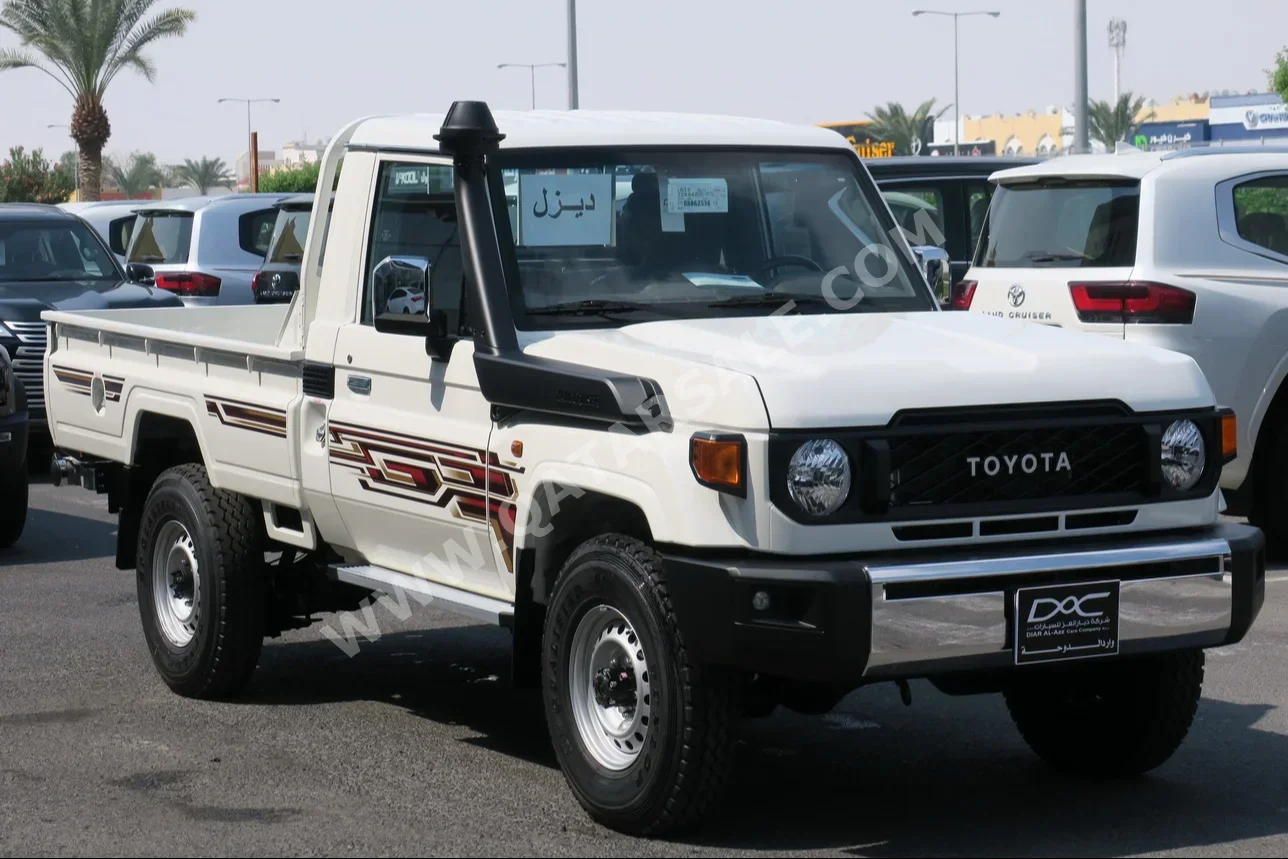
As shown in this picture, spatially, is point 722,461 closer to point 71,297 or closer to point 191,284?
point 71,297

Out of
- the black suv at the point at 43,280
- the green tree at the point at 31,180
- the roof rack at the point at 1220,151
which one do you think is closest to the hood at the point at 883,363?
the roof rack at the point at 1220,151

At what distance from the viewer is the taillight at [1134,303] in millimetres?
9656

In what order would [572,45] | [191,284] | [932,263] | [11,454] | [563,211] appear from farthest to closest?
1. [572,45]
2. [191,284]
3. [11,454]
4. [932,263]
5. [563,211]

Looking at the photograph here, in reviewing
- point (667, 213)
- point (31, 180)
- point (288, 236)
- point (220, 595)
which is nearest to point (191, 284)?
point (288, 236)

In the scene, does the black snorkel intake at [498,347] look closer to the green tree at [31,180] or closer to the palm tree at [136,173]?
Answer: the green tree at [31,180]

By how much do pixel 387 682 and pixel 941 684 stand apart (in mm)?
2966

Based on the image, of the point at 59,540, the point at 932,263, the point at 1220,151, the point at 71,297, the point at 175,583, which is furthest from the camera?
the point at 71,297

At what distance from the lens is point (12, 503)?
37.2 feet

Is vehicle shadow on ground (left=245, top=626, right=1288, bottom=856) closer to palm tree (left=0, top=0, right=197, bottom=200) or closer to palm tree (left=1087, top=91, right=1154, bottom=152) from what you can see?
palm tree (left=0, top=0, right=197, bottom=200)

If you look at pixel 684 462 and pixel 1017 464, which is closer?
pixel 684 462

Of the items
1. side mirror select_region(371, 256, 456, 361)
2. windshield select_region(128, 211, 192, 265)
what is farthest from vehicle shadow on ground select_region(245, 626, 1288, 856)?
windshield select_region(128, 211, 192, 265)

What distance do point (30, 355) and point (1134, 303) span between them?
8.65 m

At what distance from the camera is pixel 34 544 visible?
11.7 metres

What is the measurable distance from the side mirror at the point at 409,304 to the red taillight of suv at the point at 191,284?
1189 cm
